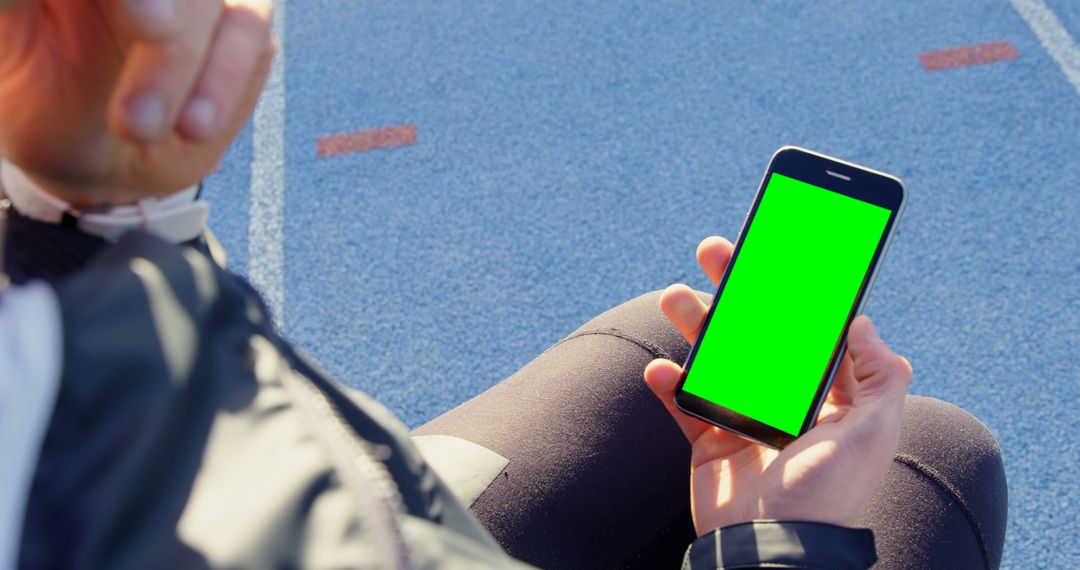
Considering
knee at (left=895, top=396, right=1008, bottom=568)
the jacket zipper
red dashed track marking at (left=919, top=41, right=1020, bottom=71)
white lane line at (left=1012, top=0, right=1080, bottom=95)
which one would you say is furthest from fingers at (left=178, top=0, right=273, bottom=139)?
white lane line at (left=1012, top=0, right=1080, bottom=95)

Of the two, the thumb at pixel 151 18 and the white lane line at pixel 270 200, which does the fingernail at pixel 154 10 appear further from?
the white lane line at pixel 270 200

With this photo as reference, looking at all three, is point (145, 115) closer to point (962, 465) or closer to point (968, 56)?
point (962, 465)

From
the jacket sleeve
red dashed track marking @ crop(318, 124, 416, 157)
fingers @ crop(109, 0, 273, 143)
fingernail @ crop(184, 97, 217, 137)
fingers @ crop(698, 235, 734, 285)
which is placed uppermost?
fingers @ crop(109, 0, 273, 143)

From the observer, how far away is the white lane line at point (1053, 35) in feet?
6.23

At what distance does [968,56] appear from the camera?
76.3 inches

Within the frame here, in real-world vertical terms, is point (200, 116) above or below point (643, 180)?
above

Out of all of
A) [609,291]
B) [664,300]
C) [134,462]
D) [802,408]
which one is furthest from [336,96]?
[134,462]

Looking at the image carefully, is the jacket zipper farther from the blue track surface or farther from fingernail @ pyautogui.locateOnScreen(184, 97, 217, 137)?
the blue track surface

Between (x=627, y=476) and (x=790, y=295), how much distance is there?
0.25 m

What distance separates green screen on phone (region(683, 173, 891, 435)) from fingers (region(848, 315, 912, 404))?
40 mm

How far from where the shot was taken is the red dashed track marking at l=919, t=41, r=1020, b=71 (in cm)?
192

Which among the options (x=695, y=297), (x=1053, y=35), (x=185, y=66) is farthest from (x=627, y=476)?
(x=1053, y=35)

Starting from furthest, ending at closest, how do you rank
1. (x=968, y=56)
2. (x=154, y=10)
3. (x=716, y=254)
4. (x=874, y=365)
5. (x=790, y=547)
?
(x=968, y=56) → (x=716, y=254) → (x=874, y=365) → (x=790, y=547) → (x=154, y=10)

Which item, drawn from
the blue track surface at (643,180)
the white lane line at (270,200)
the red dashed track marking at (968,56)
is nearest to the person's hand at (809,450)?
the blue track surface at (643,180)
